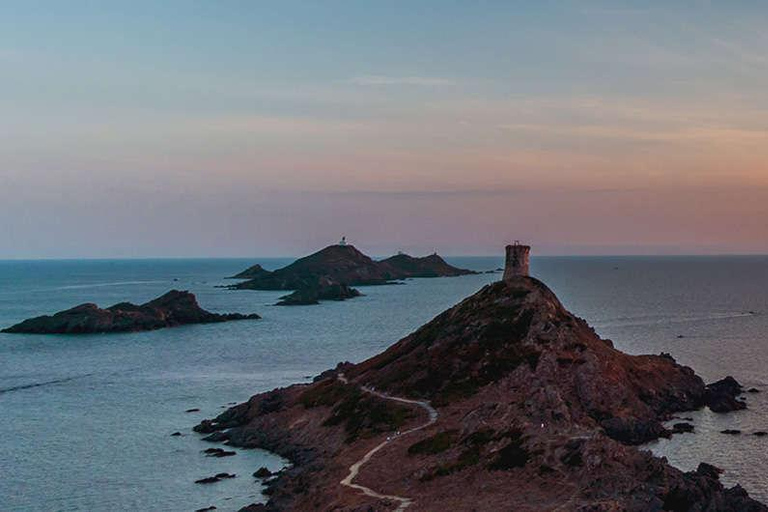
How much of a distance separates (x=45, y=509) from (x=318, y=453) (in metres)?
28.6

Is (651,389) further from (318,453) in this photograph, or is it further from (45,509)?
(45,509)

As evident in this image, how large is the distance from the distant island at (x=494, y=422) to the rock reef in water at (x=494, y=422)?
0.19 m

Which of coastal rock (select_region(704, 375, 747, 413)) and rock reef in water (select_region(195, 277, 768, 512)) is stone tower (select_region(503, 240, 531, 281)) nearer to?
rock reef in water (select_region(195, 277, 768, 512))

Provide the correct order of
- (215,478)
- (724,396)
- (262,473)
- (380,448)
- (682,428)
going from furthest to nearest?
(724,396), (682,428), (262,473), (380,448), (215,478)

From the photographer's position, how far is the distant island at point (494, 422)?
63.9 metres

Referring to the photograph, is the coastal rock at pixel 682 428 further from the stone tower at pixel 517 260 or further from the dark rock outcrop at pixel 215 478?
the dark rock outcrop at pixel 215 478

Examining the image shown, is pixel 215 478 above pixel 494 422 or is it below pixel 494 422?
below

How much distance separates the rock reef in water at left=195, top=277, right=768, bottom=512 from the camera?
6369 centimetres

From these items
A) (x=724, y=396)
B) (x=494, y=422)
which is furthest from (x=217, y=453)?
(x=724, y=396)

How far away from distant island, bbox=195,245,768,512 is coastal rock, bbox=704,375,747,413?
1.00 feet

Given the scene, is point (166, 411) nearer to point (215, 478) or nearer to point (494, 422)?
point (215, 478)

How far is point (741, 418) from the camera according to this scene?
102m

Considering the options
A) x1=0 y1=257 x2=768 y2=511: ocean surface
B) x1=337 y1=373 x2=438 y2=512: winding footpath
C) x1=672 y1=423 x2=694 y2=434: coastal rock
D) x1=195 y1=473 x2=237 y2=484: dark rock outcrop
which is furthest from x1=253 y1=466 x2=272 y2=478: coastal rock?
x1=672 y1=423 x2=694 y2=434: coastal rock

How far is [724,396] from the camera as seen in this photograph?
4301 inches
